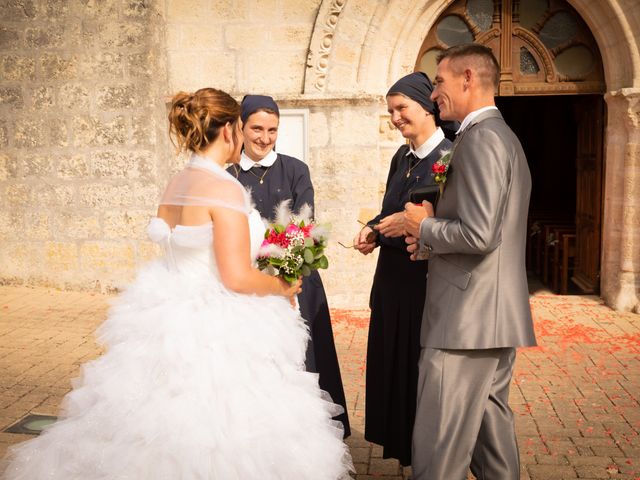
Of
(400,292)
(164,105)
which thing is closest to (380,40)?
(164,105)

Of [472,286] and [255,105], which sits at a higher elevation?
[255,105]

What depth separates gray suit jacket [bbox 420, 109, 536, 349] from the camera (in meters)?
3.03

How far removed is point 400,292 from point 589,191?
6.04 meters

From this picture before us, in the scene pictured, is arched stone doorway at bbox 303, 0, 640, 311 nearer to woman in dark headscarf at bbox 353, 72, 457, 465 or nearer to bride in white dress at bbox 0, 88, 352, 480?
woman in dark headscarf at bbox 353, 72, 457, 465

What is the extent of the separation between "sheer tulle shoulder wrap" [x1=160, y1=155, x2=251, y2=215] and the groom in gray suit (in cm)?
80

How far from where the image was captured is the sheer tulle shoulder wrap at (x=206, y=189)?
119 inches

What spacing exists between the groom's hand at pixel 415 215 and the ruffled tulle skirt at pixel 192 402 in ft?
2.17

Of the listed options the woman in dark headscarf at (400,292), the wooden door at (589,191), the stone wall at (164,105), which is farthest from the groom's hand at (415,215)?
the wooden door at (589,191)

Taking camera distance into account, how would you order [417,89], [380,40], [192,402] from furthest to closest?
[380,40]
[417,89]
[192,402]

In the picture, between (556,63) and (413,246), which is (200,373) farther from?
(556,63)

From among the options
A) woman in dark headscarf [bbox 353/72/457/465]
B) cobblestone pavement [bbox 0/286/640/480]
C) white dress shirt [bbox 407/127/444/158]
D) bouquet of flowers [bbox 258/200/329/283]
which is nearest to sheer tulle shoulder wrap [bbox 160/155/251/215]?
bouquet of flowers [bbox 258/200/329/283]

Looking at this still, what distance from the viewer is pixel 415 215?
3.37 meters

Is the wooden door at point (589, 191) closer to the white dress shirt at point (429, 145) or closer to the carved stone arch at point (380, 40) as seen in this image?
the carved stone arch at point (380, 40)

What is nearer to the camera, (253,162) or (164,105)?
(253,162)
